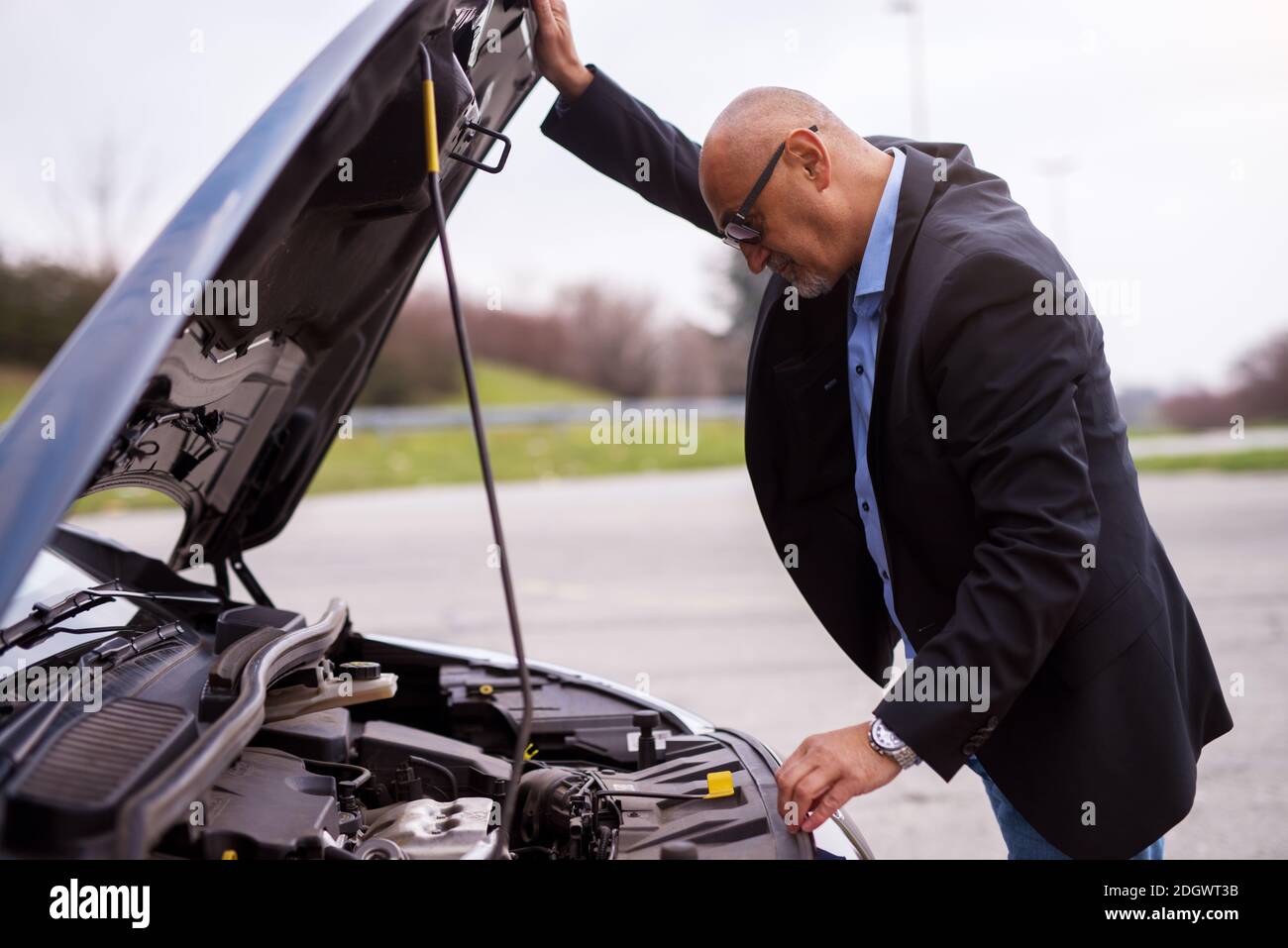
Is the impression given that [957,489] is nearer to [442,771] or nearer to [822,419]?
[822,419]

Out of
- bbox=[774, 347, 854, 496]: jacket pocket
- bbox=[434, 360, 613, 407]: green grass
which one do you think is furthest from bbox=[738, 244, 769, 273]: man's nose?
bbox=[434, 360, 613, 407]: green grass

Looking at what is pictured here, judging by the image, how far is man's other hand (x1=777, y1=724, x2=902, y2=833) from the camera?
1.70 m

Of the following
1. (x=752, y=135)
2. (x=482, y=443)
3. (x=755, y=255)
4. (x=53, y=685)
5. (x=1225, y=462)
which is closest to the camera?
(x=482, y=443)

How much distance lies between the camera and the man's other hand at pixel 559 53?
7.48 ft

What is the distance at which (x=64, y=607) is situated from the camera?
82.0 inches

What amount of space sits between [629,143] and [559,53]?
26 centimetres

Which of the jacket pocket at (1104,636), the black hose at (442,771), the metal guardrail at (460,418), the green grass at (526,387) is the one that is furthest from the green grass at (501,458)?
the jacket pocket at (1104,636)

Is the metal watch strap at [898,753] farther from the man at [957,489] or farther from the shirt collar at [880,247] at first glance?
the shirt collar at [880,247]

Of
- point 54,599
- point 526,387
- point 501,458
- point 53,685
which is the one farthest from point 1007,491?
point 526,387

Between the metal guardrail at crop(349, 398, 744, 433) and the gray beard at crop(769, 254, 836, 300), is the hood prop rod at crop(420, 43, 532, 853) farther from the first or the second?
the metal guardrail at crop(349, 398, 744, 433)

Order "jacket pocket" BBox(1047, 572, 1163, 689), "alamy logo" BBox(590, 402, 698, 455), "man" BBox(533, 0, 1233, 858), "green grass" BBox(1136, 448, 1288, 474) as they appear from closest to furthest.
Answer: "man" BBox(533, 0, 1233, 858) < "jacket pocket" BBox(1047, 572, 1163, 689) < "green grass" BBox(1136, 448, 1288, 474) < "alamy logo" BBox(590, 402, 698, 455)
